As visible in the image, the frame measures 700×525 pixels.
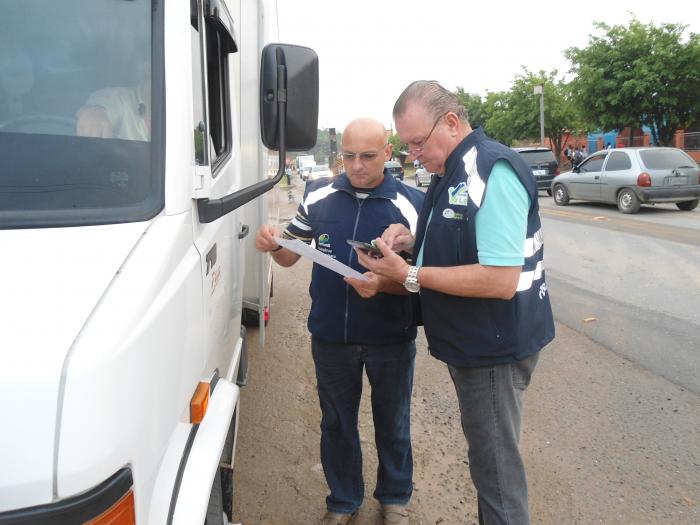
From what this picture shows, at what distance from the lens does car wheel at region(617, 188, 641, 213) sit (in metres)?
13.7

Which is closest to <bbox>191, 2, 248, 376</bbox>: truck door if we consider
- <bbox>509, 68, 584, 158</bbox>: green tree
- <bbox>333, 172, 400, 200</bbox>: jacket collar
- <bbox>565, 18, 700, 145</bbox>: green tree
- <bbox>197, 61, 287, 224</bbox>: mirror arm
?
<bbox>197, 61, 287, 224</bbox>: mirror arm

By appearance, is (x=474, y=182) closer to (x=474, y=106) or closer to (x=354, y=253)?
(x=354, y=253)

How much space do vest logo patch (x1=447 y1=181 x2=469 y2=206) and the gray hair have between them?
0.91 feet

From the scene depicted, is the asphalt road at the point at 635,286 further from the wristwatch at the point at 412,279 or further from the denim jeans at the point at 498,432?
the wristwatch at the point at 412,279

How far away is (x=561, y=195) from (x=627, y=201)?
9.20 feet


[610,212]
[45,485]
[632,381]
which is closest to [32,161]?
[45,485]

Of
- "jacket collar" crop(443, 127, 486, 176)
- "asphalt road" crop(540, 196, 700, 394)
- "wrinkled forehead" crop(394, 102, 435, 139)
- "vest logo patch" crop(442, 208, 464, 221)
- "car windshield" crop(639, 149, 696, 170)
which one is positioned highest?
"car windshield" crop(639, 149, 696, 170)

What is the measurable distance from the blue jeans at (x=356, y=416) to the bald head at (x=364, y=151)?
2.52ft

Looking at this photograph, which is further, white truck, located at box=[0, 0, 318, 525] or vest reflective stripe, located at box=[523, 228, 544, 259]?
vest reflective stripe, located at box=[523, 228, 544, 259]

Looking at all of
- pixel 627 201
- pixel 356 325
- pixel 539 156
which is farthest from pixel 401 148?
pixel 539 156

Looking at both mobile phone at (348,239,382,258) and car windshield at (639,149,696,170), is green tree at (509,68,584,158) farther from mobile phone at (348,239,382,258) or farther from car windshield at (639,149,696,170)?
mobile phone at (348,239,382,258)

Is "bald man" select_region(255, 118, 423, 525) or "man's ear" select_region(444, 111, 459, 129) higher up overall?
"man's ear" select_region(444, 111, 459, 129)

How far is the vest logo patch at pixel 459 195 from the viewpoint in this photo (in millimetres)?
1917

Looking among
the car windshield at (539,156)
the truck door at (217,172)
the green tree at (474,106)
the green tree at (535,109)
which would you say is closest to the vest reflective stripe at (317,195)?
the truck door at (217,172)
